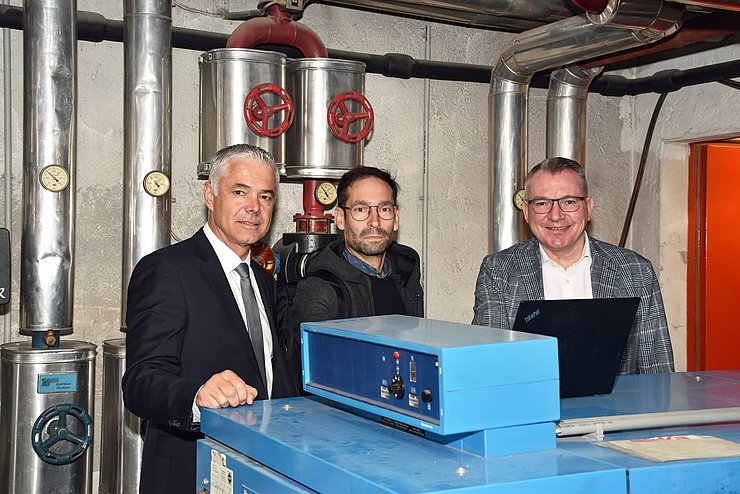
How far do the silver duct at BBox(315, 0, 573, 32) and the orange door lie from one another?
1.37m

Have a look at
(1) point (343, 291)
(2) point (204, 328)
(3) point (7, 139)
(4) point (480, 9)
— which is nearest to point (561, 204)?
(1) point (343, 291)

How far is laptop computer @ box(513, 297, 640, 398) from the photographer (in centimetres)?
161

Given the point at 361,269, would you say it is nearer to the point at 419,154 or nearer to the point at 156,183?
the point at 156,183

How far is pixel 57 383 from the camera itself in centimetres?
306

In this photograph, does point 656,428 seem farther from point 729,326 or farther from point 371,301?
point 729,326

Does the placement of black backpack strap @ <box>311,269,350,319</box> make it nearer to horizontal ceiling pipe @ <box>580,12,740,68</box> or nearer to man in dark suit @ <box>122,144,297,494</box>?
man in dark suit @ <box>122,144,297,494</box>

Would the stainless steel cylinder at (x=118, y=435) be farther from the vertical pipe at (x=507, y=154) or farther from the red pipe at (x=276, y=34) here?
the vertical pipe at (x=507, y=154)

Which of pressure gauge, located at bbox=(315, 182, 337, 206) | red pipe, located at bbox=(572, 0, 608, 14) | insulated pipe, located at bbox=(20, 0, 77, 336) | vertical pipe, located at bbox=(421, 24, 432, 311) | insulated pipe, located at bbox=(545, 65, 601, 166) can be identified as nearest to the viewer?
red pipe, located at bbox=(572, 0, 608, 14)

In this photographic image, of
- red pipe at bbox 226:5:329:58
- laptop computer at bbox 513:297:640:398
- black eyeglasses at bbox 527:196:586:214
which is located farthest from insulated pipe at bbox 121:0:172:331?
laptop computer at bbox 513:297:640:398

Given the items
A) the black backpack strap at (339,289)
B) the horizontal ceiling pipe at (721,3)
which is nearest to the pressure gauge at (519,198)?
the horizontal ceiling pipe at (721,3)

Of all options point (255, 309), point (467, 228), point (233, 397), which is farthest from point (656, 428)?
point (467, 228)

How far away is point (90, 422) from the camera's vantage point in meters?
3.11

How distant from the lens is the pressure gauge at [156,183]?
10.5ft

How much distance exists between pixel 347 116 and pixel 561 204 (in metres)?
1.22
